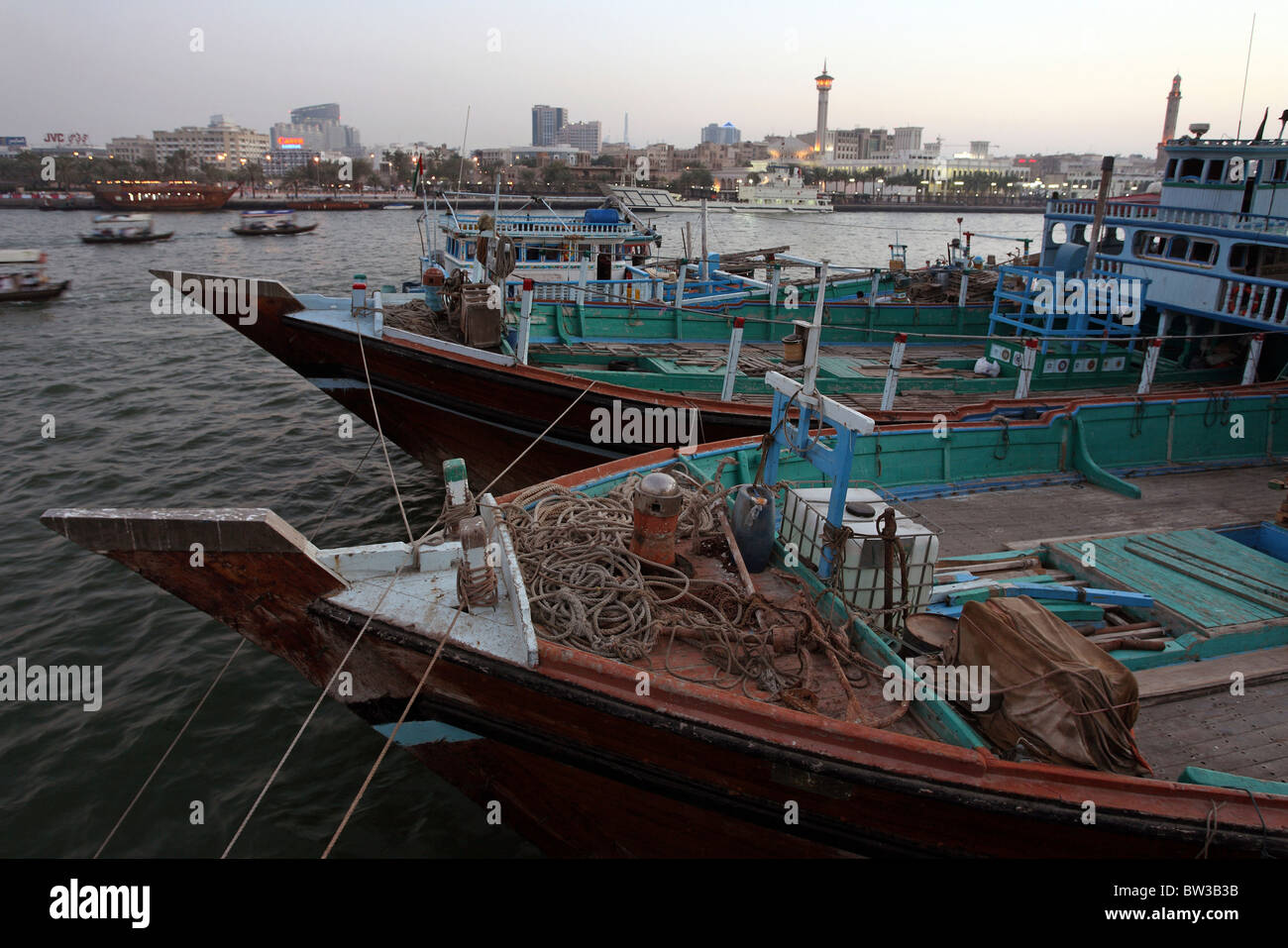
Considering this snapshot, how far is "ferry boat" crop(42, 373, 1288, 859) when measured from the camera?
4305mm

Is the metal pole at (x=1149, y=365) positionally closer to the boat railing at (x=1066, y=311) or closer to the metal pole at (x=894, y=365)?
the boat railing at (x=1066, y=311)

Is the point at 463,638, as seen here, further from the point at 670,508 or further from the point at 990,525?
the point at 990,525

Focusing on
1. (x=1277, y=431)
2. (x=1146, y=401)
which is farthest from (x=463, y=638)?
(x=1277, y=431)

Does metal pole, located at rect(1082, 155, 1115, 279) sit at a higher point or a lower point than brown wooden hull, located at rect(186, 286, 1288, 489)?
higher

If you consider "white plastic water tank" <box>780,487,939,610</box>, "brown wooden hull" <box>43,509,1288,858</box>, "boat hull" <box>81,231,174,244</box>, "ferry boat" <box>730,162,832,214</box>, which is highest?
"ferry boat" <box>730,162,832,214</box>

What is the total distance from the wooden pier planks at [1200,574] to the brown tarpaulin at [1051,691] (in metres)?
2.04

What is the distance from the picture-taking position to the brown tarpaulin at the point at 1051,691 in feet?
14.4

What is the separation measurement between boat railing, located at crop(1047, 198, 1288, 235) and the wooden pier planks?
7.21 metres

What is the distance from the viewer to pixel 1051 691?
4.43m

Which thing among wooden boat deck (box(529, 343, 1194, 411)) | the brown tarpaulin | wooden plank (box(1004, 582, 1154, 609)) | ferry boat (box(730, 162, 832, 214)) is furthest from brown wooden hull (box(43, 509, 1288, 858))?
ferry boat (box(730, 162, 832, 214))

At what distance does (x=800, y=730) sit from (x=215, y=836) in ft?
17.7

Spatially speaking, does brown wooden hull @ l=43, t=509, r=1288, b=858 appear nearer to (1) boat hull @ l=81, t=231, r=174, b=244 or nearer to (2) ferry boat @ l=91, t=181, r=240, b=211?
(1) boat hull @ l=81, t=231, r=174, b=244
